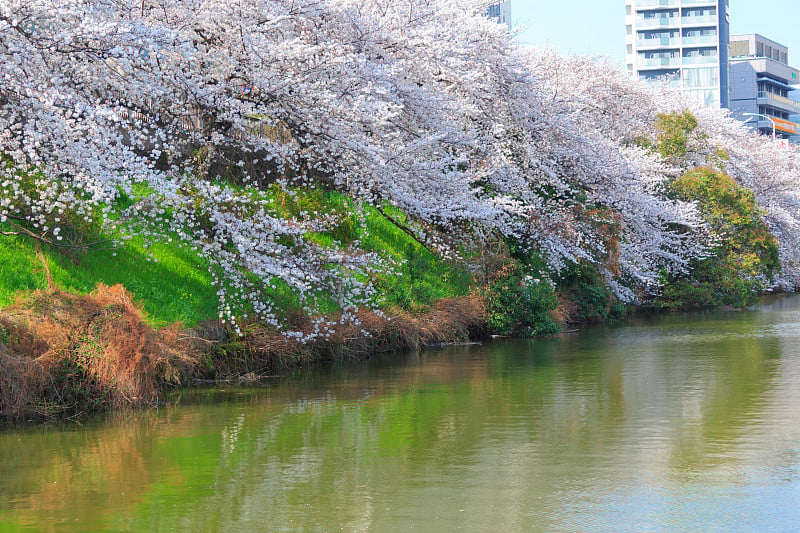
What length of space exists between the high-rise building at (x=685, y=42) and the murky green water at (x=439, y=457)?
10979cm

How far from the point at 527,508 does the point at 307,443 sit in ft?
12.5

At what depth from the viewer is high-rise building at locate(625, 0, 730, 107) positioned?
121000mm

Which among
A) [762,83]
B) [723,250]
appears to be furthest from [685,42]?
[723,250]

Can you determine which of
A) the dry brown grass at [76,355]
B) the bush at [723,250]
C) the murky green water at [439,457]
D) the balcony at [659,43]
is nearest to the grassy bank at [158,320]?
the dry brown grass at [76,355]

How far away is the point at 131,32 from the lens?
14.4m

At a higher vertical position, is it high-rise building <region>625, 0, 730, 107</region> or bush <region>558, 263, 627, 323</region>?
high-rise building <region>625, 0, 730, 107</region>

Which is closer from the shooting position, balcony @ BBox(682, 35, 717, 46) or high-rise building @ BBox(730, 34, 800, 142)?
balcony @ BBox(682, 35, 717, 46)

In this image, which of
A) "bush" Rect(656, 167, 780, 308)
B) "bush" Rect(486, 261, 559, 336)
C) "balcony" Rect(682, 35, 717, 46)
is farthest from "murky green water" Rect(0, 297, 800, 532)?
"balcony" Rect(682, 35, 717, 46)

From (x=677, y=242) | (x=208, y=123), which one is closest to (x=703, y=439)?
(x=208, y=123)

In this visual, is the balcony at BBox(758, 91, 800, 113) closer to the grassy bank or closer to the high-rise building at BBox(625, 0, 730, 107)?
the high-rise building at BBox(625, 0, 730, 107)

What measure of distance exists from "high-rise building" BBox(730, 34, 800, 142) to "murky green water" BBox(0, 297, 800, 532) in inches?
4554

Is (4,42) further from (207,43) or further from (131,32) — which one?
(207,43)

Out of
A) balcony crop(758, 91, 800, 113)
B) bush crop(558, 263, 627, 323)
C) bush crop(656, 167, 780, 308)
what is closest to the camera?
bush crop(558, 263, 627, 323)

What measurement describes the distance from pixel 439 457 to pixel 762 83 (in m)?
129
